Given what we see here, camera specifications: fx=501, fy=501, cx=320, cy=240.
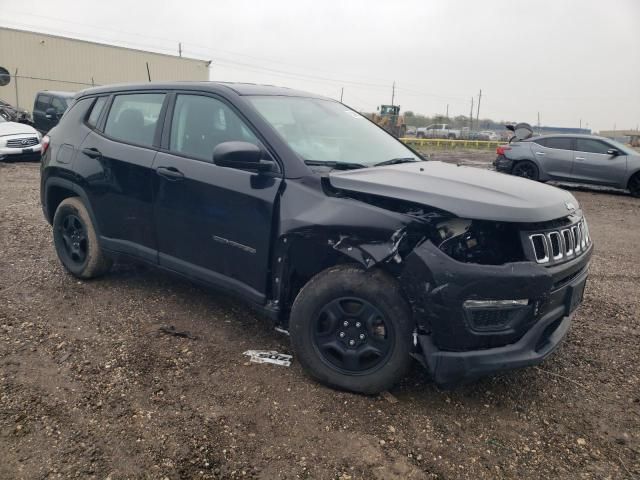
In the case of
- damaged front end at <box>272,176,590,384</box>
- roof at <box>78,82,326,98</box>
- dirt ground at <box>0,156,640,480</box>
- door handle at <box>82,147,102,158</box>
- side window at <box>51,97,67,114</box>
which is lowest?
dirt ground at <box>0,156,640,480</box>

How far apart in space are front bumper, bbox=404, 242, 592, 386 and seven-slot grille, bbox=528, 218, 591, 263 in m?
0.07

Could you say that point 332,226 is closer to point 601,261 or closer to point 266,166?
point 266,166

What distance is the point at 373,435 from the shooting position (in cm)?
249

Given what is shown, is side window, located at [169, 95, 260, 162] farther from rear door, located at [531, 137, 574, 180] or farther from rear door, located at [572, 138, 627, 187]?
rear door, located at [572, 138, 627, 187]

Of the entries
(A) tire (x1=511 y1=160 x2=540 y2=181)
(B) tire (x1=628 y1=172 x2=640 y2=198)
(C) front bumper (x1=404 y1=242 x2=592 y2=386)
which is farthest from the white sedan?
(B) tire (x1=628 y1=172 x2=640 y2=198)

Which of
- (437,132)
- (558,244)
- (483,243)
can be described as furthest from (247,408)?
(437,132)

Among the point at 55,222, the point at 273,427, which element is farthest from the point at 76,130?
the point at 273,427

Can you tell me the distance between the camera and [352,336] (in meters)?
2.77

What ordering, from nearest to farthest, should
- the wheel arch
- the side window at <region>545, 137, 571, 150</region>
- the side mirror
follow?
the side mirror → the wheel arch → the side window at <region>545, 137, 571, 150</region>

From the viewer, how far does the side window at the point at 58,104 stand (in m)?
15.3

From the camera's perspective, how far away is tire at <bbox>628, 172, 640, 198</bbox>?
11309 millimetres

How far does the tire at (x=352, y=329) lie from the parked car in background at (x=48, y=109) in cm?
1518

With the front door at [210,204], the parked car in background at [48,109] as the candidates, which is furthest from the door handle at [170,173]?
the parked car in background at [48,109]

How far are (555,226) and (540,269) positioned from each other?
0.32 m
